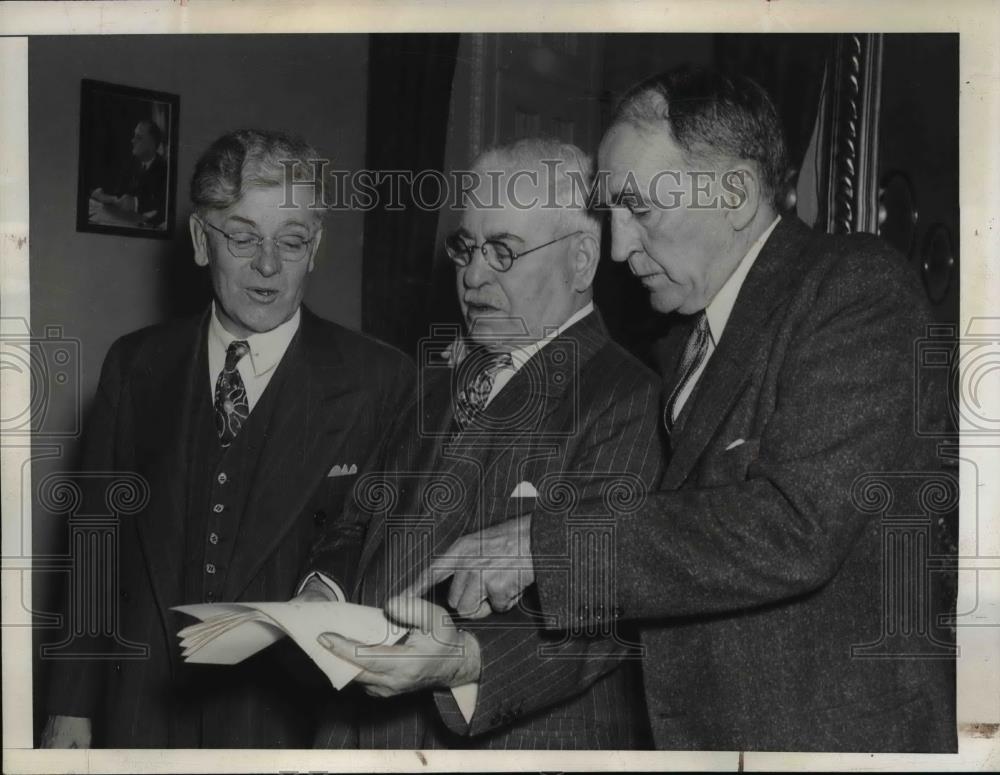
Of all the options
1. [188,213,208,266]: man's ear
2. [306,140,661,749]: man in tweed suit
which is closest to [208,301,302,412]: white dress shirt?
[188,213,208,266]: man's ear

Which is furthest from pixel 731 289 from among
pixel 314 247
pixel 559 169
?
pixel 314 247

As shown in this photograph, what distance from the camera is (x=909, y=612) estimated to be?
2555mm

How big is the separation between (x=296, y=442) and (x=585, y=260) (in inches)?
30.8

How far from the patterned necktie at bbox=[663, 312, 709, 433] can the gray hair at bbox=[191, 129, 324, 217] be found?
0.89 meters

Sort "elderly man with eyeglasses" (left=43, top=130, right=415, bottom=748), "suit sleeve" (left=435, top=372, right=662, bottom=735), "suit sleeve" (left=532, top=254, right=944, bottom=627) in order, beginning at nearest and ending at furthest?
"suit sleeve" (left=532, top=254, right=944, bottom=627) → "suit sleeve" (left=435, top=372, right=662, bottom=735) → "elderly man with eyeglasses" (left=43, top=130, right=415, bottom=748)

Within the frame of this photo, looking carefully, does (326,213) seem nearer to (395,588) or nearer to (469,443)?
(469,443)

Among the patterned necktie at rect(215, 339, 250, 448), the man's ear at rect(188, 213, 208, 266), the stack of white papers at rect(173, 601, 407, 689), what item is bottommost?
the stack of white papers at rect(173, 601, 407, 689)

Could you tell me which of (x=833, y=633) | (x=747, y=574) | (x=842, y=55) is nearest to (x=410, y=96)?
(x=842, y=55)

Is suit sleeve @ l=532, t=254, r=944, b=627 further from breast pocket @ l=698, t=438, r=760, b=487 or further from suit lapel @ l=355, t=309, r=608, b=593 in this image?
suit lapel @ l=355, t=309, r=608, b=593

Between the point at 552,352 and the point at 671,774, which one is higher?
the point at 552,352

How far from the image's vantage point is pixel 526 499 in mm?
2529

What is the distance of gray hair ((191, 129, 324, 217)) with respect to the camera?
2607 mm

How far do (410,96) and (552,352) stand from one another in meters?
0.68

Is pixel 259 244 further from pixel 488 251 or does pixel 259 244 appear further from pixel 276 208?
pixel 488 251
